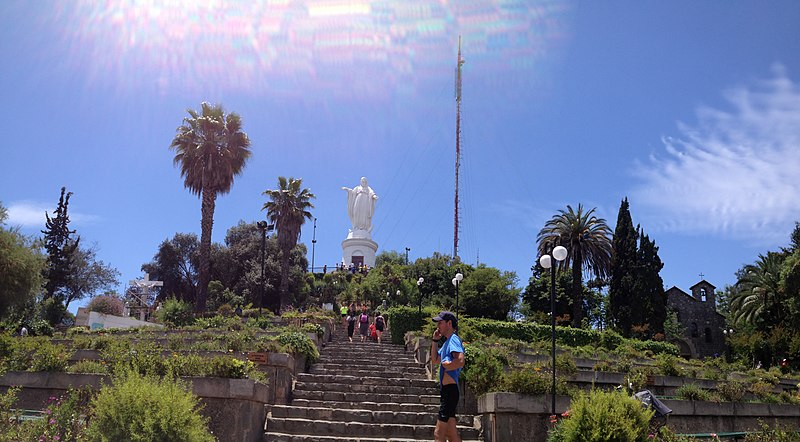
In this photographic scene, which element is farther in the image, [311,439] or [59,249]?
[59,249]

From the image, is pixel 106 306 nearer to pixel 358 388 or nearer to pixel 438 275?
pixel 438 275

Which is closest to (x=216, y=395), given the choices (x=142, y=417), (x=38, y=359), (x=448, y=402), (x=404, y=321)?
(x=38, y=359)

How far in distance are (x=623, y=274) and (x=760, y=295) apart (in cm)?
780

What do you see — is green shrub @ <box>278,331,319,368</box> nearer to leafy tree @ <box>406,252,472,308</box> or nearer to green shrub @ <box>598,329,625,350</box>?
green shrub @ <box>598,329,625,350</box>

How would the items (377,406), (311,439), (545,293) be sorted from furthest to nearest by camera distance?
1. (545,293)
2. (377,406)
3. (311,439)

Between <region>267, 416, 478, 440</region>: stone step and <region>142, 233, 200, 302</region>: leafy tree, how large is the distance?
45.1 metres

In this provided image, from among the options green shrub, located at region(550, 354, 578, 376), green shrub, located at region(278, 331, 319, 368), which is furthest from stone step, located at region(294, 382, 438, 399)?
green shrub, located at region(550, 354, 578, 376)

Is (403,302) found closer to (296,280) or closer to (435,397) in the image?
(296,280)

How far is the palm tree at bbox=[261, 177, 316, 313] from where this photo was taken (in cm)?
4094

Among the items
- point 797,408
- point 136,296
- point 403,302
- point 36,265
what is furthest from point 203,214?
point 797,408

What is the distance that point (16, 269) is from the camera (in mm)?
23281

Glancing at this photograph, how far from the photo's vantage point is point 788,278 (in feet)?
98.6

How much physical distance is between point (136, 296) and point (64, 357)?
3812 centimetres

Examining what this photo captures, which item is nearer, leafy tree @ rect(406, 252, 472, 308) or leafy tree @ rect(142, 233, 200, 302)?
leafy tree @ rect(406, 252, 472, 308)
